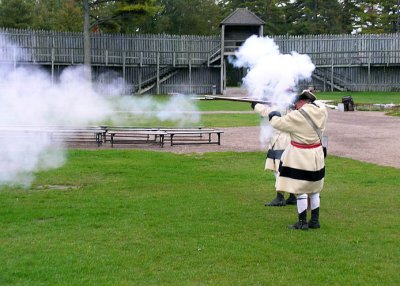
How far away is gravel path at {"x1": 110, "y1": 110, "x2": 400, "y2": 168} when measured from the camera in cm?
1936

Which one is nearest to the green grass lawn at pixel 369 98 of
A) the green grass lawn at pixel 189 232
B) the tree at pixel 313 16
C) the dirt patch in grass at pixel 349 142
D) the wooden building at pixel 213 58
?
→ the wooden building at pixel 213 58

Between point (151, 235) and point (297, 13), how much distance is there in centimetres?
7355

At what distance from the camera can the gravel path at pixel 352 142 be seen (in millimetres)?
19359

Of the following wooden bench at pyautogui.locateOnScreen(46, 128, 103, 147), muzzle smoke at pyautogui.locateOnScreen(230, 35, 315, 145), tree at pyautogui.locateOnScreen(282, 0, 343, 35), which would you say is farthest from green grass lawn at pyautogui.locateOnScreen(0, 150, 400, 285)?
tree at pyautogui.locateOnScreen(282, 0, 343, 35)

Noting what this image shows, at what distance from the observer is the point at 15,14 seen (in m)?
58.6

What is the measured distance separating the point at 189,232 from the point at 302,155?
7.63ft

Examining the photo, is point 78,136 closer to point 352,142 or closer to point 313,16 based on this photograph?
point 352,142

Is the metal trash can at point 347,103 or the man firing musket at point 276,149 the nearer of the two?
the man firing musket at point 276,149

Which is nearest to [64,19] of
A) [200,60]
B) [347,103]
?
[200,60]

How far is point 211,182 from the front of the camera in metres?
13.9

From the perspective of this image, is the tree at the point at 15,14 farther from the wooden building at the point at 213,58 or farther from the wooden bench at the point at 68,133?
the wooden bench at the point at 68,133

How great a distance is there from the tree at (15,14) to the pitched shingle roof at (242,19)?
20.8 m

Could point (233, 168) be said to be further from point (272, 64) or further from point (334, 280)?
point (334, 280)

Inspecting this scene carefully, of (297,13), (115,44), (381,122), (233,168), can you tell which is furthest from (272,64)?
(297,13)
